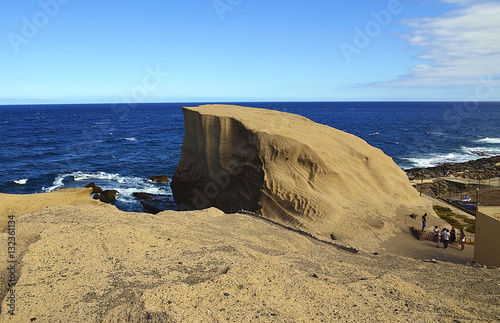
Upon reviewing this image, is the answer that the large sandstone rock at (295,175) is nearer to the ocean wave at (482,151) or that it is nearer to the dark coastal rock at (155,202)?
the dark coastal rock at (155,202)

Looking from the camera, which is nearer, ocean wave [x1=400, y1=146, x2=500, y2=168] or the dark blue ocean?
the dark blue ocean

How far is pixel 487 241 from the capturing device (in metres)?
17.1

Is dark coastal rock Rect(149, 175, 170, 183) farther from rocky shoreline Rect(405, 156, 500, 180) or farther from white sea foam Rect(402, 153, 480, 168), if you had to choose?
white sea foam Rect(402, 153, 480, 168)

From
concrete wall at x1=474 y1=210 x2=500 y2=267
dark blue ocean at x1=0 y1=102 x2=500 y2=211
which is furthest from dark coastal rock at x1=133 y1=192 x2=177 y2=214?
concrete wall at x1=474 y1=210 x2=500 y2=267

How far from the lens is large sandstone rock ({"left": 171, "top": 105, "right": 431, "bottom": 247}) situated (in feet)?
72.8

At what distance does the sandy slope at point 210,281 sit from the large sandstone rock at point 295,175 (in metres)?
6.03

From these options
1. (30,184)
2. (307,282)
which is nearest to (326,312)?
(307,282)

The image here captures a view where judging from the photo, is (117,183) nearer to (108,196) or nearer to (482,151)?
(108,196)

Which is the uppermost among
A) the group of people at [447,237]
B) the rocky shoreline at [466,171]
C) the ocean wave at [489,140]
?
the group of people at [447,237]

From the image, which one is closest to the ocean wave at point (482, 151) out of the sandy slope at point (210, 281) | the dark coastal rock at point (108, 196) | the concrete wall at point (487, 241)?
the concrete wall at point (487, 241)

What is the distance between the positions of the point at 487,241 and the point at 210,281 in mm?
13178

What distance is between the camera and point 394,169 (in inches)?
1096

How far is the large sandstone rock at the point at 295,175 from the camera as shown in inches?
874

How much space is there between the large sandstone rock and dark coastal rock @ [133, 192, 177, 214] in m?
3.36
